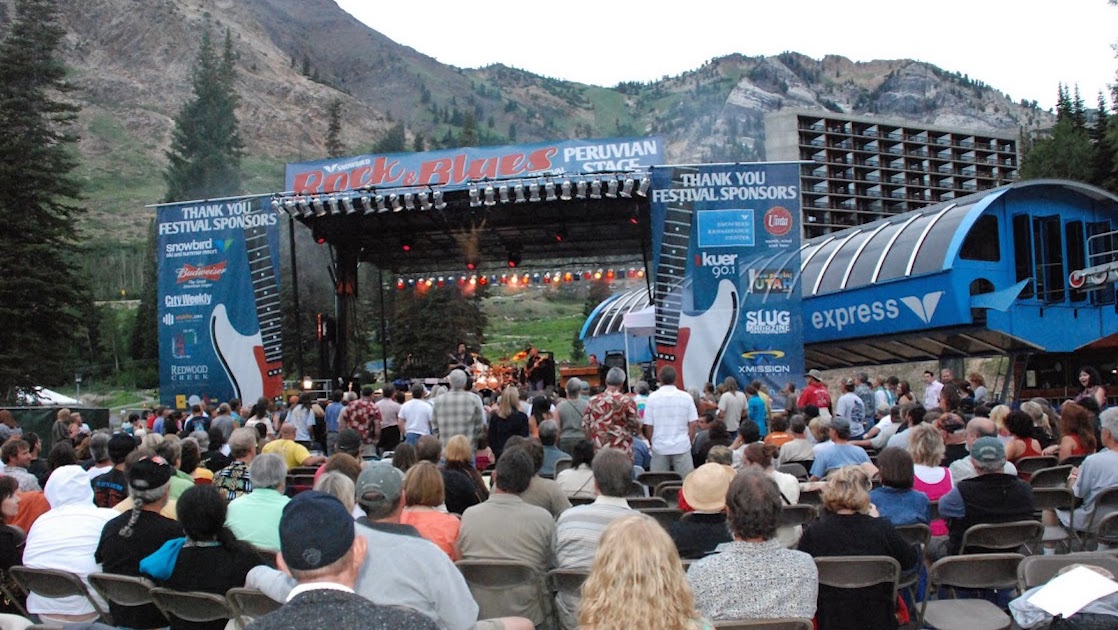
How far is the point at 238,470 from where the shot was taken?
6379mm

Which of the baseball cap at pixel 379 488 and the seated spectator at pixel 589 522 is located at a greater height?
the baseball cap at pixel 379 488

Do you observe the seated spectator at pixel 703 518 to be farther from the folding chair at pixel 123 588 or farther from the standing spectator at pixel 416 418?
the standing spectator at pixel 416 418

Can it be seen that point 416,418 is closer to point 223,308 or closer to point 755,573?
point 223,308

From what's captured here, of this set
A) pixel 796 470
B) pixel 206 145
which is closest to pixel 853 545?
pixel 796 470

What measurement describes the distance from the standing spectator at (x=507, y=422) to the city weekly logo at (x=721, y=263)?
21.3 ft

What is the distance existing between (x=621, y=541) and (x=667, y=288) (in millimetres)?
13640

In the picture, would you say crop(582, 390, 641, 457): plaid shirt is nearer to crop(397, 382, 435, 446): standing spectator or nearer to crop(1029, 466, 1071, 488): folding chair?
crop(397, 382, 435, 446): standing spectator

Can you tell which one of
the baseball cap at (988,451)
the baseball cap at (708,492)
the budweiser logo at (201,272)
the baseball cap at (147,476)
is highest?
the budweiser logo at (201,272)

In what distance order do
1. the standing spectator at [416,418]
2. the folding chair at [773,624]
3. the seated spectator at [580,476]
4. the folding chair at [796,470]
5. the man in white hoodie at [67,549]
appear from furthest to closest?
1. the standing spectator at [416,418]
2. the folding chair at [796,470]
3. the seated spectator at [580,476]
4. the man in white hoodie at [67,549]
5. the folding chair at [773,624]

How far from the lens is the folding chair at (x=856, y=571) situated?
12.8 ft

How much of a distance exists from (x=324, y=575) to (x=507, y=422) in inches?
315

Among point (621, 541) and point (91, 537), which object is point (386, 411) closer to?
point (91, 537)

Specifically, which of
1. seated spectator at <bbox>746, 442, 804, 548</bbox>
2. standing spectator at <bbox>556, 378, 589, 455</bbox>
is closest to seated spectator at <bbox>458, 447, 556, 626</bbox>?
seated spectator at <bbox>746, 442, 804, 548</bbox>

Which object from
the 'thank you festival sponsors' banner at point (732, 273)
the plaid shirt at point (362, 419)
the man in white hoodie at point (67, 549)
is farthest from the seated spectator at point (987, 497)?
the 'thank you festival sponsors' banner at point (732, 273)
